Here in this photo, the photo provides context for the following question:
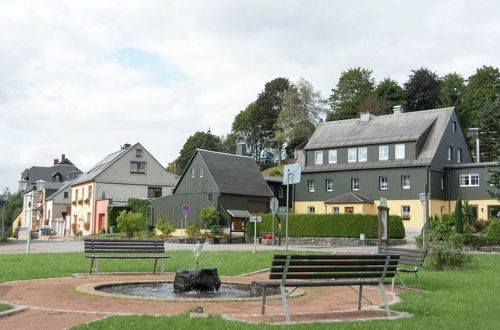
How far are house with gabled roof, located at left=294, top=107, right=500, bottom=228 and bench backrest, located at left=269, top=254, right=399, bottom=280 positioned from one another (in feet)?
128

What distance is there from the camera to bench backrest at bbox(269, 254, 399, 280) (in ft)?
28.5

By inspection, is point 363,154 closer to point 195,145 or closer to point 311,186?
point 311,186

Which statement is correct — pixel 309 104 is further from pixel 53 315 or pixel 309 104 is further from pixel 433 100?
pixel 53 315

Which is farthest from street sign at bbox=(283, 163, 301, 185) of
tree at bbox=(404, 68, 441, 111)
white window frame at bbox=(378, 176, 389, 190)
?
tree at bbox=(404, 68, 441, 111)

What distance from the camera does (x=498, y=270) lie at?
Result: 1784 cm

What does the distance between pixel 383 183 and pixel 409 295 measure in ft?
134

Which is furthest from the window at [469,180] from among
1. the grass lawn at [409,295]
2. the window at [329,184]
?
the grass lawn at [409,295]

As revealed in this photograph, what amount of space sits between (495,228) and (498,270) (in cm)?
1354

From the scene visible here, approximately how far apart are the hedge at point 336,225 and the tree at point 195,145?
4158 centimetres

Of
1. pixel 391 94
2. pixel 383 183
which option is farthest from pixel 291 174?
pixel 391 94

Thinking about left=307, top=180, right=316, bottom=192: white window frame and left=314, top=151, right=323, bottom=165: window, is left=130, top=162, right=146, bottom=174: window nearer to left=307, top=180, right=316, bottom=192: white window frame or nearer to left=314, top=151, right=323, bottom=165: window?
left=307, top=180, right=316, bottom=192: white window frame

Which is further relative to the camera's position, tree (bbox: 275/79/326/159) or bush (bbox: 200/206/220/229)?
tree (bbox: 275/79/326/159)

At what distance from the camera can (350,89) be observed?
77.9m

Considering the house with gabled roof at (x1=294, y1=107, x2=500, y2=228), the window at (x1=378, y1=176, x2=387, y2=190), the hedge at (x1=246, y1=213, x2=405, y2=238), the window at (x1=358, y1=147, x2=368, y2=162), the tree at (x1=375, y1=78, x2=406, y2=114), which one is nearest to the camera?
the hedge at (x1=246, y1=213, x2=405, y2=238)
